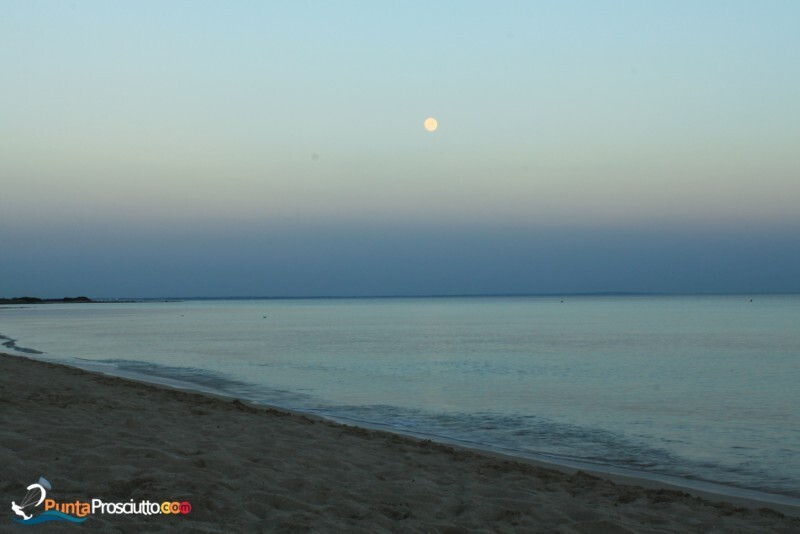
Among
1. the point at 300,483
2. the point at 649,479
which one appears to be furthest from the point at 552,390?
the point at 300,483

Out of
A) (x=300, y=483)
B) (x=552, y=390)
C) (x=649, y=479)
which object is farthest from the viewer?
(x=552, y=390)

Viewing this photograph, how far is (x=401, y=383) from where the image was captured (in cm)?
2550

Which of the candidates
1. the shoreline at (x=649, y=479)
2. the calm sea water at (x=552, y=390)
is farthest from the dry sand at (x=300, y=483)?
the calm sea water at (x=552, y=390)

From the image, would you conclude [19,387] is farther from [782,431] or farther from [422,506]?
[782,431]

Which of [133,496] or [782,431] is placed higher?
[133,496]

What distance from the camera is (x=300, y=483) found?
8266mm

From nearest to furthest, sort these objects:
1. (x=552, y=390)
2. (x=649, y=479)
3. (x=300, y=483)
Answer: (x=300, y=483) < (x=649, y=479) < (x=552, y=390)

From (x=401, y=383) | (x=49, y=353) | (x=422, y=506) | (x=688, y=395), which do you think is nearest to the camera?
(x=422, y=506)

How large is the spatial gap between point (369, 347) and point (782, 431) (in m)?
29.4

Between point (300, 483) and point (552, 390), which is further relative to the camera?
point (552, 390)

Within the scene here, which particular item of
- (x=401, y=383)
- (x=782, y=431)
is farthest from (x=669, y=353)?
(x=782, y=431)

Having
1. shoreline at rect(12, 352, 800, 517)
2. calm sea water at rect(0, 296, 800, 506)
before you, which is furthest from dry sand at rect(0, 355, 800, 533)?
calm sea water at rect(0, 296, 800, 506)

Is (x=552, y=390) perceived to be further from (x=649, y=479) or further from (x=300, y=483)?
(x=300, y=483)

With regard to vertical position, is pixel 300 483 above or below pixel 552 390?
above
